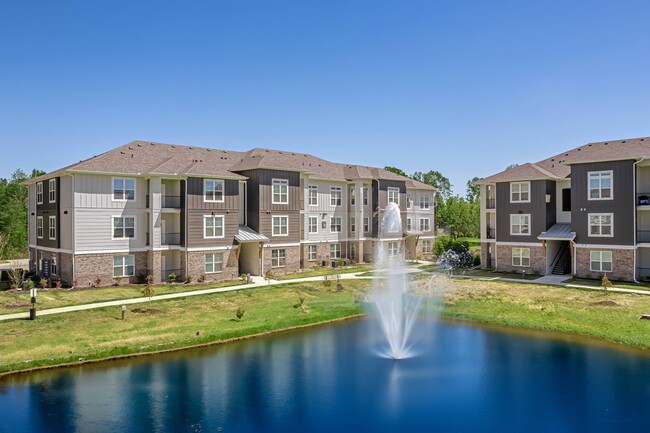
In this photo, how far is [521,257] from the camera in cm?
3775

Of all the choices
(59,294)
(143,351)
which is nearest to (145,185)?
(59,294)

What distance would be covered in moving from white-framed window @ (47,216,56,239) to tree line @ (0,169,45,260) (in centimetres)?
2018

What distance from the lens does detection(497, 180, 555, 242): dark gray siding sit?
36625 mm

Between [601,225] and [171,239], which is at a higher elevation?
[601,225]

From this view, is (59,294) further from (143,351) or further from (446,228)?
→ (446,228)

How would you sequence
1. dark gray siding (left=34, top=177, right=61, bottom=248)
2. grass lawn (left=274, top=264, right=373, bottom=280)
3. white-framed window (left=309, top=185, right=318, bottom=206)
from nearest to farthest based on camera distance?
dark gray siding (left=34, top=177, right=61, bottom=248)
grass lawn (left=274, top=264, right=373, bottom=280)
white-framed window (left=309, top=185, right=318, bottom=206)

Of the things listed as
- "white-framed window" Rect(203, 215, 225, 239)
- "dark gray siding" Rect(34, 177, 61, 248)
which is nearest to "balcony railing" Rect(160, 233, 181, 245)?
"white-framed window" Rect(203, 215, 225, 239)

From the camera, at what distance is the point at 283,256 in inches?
1512

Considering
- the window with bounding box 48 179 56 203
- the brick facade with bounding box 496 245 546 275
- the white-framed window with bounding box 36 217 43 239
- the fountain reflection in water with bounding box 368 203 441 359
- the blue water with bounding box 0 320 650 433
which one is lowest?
the blue water with bounding box 0 320 650 433

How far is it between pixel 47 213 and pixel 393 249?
29.8 m

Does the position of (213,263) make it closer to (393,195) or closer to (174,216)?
(174,216)

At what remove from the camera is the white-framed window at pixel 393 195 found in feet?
157

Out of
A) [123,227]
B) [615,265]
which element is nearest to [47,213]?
Result: [123,227]

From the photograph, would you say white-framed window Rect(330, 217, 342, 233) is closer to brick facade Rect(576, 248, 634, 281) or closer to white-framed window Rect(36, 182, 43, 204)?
brick facade Rect(576, 248, 634, 281)
